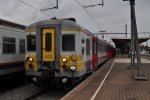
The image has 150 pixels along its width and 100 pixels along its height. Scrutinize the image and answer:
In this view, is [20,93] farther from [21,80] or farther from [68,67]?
[21,80]

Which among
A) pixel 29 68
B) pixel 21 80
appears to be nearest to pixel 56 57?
pixel 29 68

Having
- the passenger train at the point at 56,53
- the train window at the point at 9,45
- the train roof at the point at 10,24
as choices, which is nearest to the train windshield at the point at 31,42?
the passenger train at the point at 56,53

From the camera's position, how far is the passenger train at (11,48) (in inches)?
595

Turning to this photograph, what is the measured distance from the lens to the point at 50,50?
47.9 feet

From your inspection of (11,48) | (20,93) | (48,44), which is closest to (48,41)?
(48,44)

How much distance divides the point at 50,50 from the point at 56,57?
0.40 m

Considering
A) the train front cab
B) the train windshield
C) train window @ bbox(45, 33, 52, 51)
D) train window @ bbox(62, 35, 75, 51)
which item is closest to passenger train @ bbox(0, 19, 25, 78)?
the train windshield

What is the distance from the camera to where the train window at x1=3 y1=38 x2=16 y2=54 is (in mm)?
15417

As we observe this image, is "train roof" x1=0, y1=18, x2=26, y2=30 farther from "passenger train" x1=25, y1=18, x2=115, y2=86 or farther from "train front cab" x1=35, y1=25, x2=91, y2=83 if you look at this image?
"train front cab" x1=35, y1=25, x2=91, y2=83

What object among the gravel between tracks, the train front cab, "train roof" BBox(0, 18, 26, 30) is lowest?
the gravel between tracks

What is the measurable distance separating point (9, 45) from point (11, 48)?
0.32 meters

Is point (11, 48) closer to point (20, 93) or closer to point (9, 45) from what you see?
point (9, 45)

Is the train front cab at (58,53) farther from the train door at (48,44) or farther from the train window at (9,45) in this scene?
the train window at (9,45)

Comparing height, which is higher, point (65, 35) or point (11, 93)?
point (65, 35)
